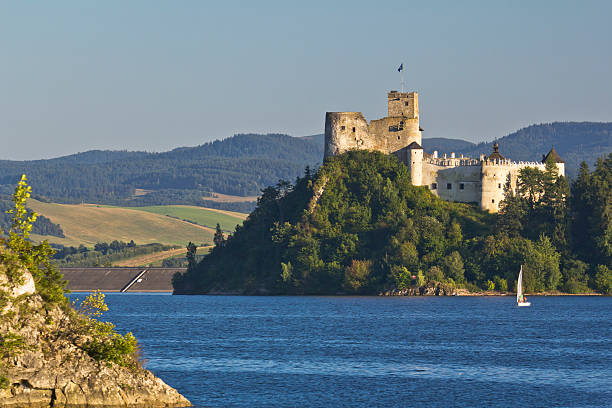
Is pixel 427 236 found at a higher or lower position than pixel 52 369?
higher

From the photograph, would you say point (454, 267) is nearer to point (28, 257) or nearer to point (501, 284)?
point (501, 284)

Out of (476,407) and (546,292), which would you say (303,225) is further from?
(476,407)

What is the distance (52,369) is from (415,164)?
431 feet

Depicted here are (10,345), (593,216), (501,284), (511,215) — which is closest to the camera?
(10,345)

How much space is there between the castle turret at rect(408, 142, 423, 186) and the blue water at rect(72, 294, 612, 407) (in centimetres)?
3898

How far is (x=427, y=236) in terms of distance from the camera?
176 m

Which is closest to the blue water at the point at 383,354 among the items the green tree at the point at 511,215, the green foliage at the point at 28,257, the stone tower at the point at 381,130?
the green foliage at the point at 28,257

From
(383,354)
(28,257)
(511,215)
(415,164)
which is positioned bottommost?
(383,354)

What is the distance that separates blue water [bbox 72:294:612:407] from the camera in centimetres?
6419

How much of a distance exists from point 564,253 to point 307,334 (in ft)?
289

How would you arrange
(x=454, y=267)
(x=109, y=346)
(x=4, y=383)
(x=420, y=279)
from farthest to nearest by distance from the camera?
(x=454, y=267), (x=420, y=279), (x=109, y=346), (x=4, y=383)

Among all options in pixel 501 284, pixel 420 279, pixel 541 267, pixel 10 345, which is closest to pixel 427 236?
pixel 420 279

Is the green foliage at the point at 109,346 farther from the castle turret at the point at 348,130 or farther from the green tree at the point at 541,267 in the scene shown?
the castle turret at the point at 348,130

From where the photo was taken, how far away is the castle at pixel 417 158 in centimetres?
17938
